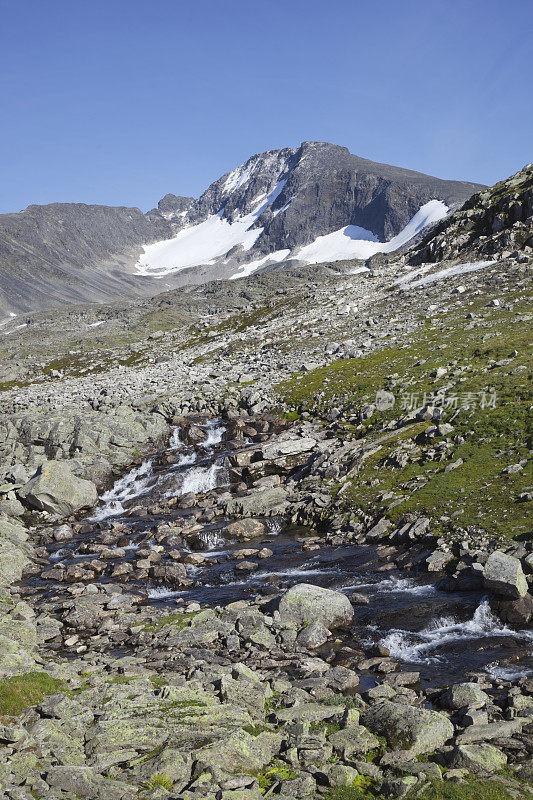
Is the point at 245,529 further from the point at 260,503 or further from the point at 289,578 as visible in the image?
the point at 289,578

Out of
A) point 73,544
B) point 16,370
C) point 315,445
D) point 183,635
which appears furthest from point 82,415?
point 16,370

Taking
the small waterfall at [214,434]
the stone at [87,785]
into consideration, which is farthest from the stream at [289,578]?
the stone at [87,785]

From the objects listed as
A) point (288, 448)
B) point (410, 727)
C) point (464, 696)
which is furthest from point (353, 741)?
point (288, 448)

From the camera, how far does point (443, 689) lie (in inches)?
721

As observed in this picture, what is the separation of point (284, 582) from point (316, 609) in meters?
6.16

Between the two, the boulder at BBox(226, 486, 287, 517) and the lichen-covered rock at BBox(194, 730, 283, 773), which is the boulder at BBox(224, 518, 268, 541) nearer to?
the boulder at BBox(226, 486, 287, 517)

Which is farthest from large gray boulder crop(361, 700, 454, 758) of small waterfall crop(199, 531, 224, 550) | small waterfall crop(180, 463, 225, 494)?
small waterfall crop(180, 463, 225, 494)

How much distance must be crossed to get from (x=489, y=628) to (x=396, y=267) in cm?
12848

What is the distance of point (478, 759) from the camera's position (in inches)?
534

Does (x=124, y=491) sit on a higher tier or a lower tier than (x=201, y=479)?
lower

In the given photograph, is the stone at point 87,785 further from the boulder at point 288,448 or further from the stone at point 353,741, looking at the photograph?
the boulder at point 288,448

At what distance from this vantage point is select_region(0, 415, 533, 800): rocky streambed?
1343 centimetres

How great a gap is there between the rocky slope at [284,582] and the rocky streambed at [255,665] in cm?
9

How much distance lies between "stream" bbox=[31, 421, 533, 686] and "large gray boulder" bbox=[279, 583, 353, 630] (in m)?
0.90
